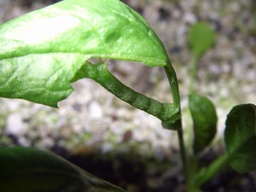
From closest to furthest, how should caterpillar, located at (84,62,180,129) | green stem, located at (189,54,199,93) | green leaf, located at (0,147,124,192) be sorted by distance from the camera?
green leaf, located at (0,147,124,192), caterpillar, located at (84,62,180,129), green stem, located at (189,54,199,93)

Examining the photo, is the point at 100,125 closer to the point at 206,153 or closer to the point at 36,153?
the point at 206,153

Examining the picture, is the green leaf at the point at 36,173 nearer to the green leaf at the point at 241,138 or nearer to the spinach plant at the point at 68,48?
the spinach plant at the point at 68,48

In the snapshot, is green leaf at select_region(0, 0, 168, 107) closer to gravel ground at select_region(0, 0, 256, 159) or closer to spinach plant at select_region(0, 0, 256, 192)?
spinach plant at select_region(0, 0, 256, 192)

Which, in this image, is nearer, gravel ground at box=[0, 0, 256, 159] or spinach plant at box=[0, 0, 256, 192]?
spinach plant at box=[0, 0, 256, 192]

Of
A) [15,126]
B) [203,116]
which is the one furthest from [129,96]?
[15,126]

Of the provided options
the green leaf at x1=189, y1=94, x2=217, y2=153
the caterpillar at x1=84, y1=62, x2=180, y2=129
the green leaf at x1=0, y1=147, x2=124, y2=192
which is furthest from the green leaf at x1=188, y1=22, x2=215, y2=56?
the green leaf at x1=0, y1=147, x2=124, y2=192

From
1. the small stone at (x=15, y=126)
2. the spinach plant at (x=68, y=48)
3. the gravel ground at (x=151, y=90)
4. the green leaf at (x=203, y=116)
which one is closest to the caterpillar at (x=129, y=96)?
the spinach plant at (x=68, y=48)

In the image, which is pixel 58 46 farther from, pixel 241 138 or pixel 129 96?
pixel 241 138
